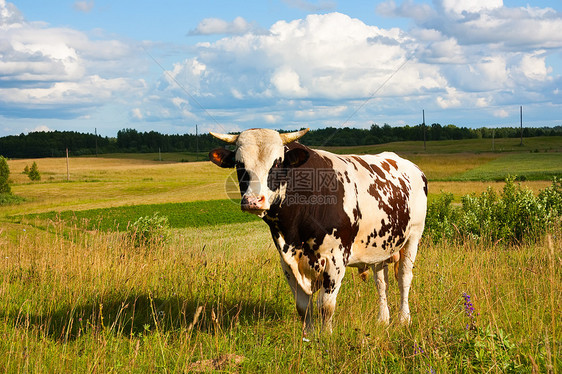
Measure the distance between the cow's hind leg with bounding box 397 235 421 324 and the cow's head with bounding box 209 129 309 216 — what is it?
9.20 ft

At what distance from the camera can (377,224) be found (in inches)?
243

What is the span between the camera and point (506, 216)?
587 inches

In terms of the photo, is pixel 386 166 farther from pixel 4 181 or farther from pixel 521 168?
pixel 521 168

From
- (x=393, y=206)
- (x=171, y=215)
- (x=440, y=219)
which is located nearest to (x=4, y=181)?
(x=171, y=215)

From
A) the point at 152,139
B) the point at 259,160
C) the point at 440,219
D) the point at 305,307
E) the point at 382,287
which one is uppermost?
the point at 152,139

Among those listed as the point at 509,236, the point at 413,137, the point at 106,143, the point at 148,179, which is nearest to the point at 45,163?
the point at 148,179

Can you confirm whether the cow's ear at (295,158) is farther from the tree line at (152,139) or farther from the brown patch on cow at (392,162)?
the tree line at (152,139)

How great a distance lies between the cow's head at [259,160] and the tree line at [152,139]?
4713 inches

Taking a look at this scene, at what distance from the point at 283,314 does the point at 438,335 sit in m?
2.41

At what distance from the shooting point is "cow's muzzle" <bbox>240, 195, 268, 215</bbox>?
4730mm

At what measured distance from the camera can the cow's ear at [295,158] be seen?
17.4 feet

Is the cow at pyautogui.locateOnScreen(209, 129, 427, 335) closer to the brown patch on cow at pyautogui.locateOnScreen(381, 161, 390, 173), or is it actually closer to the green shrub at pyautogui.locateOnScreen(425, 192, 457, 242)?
the brown patch on cow at pyautogui.locateOnScreen(381, 161, 390, 173)

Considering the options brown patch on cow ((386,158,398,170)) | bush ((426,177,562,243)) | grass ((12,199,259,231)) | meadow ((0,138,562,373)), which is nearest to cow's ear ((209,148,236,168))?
meadow ((0,138,562,373))

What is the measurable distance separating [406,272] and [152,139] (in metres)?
147
